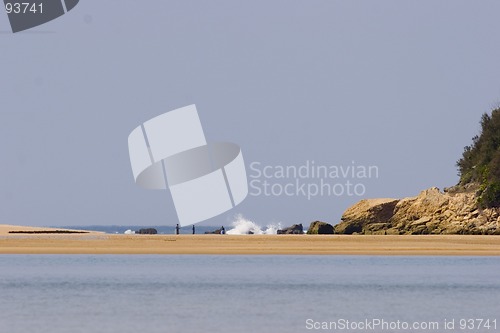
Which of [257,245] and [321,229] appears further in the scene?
[321,229]

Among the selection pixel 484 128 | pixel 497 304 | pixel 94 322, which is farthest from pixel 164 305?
pixel 484 128

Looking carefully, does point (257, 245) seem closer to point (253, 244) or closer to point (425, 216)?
point (253, 244)

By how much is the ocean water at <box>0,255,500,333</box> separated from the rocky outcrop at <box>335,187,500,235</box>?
2347 centimetres

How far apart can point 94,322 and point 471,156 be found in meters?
66.6

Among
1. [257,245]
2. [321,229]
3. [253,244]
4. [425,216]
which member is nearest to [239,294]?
[257,245]

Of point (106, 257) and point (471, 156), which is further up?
point (471, 156)

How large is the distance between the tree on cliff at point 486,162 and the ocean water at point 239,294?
80.4 feet

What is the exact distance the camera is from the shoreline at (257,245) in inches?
2530

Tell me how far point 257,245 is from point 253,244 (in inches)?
55.0

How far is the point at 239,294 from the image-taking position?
38.9 metres

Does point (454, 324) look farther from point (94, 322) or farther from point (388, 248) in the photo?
point (388, 248)

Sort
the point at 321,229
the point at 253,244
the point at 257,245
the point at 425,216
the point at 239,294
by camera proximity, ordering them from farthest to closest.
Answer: the point at 321,229
the point at 425,216
the point at 253,244
the point at 257,245
the point at 239,294

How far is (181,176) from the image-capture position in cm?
7738

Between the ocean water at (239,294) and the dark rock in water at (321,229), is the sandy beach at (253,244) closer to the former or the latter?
the dark rock in water at (321,229)
